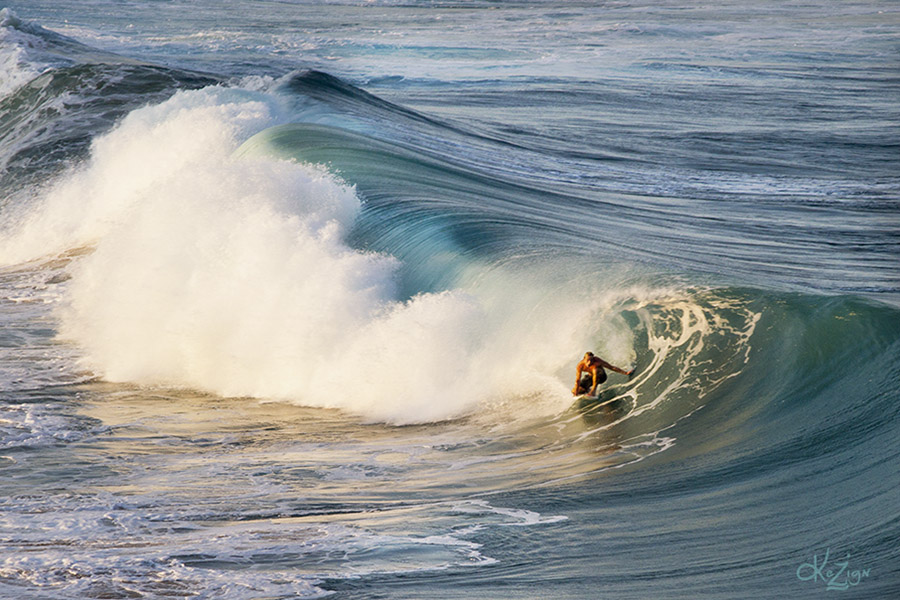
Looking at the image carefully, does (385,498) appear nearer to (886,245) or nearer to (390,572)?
(390,572)

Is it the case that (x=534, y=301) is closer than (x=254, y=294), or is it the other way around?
(x=534, y=301)

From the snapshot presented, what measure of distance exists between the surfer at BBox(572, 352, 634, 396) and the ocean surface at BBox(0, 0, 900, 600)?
0.13 meters

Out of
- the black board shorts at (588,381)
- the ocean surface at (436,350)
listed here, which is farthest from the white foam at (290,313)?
the black board shorts at (588,381)

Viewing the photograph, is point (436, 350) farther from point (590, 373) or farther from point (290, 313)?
point (290, 313)

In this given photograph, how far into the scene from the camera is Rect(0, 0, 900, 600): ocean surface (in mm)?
6266

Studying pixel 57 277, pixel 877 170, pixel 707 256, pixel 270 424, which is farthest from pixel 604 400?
pixel 877 170

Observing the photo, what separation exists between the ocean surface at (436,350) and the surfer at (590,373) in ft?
0.42

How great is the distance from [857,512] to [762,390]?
6.67 feet

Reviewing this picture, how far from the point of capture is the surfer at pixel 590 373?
8.87 meters

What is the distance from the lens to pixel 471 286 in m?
11.2

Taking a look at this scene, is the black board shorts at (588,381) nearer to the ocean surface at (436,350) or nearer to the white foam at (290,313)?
the ocean surface at (436,350)

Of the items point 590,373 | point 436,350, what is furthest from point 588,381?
point 436,350

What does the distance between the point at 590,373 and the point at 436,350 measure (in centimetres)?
164

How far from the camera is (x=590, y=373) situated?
8.92 meters
